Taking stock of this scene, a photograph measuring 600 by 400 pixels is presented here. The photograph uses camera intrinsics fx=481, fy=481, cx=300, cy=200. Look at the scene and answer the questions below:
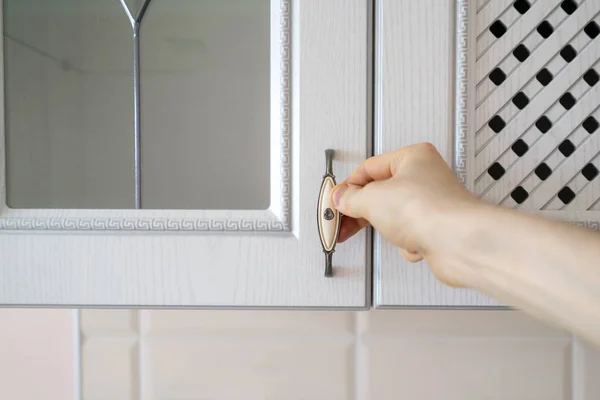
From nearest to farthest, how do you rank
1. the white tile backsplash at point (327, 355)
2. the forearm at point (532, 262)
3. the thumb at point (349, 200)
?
1. the forearm at point (532, 262)
2. the thumb at point (349, 200)
3. the white tile backsplash at point (327, 355)

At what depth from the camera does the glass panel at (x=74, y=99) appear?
479mm

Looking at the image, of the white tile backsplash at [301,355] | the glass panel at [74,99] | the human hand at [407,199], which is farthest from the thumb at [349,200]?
the white tile backsplash at [301,355]

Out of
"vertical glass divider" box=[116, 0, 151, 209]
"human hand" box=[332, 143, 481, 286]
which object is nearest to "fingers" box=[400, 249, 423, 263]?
"human hand" box=[332, 143, 481, 286]

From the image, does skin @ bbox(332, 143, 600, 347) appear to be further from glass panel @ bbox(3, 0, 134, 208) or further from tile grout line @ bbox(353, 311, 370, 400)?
tile grout line @ bbox(353, 311, 370, 400)

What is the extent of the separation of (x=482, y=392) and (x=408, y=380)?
0.38 ft

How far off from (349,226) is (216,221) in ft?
0.41

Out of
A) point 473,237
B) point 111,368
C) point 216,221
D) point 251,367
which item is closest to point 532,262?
point 473,237

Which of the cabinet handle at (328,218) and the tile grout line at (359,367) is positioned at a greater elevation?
the cabinet handle at (328,218)

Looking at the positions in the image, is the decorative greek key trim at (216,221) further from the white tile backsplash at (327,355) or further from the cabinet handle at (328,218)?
the white tile backsplash at (327,355)

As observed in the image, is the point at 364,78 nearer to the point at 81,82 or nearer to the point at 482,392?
the point at 81,82

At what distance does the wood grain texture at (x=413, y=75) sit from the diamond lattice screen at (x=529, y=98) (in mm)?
29

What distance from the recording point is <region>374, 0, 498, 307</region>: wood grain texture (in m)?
0.45

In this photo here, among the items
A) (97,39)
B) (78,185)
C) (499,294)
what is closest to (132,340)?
(78,185)

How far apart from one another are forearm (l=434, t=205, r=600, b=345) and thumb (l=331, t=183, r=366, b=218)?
3.2 inches
